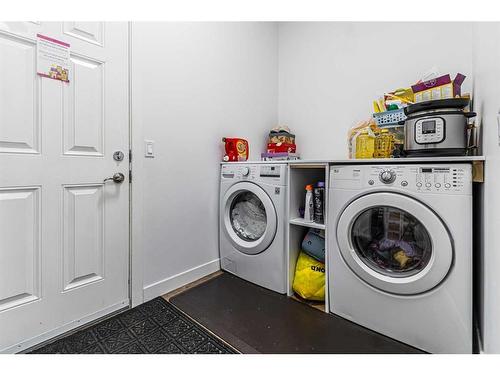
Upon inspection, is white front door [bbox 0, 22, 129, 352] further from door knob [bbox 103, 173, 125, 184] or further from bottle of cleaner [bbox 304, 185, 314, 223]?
bottle of cleaner [bbox 304, 185, 314, 223]

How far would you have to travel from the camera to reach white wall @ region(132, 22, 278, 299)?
57.9 inches

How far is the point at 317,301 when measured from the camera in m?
1.50

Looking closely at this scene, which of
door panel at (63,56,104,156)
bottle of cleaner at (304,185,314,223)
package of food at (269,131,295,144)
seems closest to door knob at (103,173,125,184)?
door panel at (63,56,104,156)

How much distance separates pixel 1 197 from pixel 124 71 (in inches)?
33.4

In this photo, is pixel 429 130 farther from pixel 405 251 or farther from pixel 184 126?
pixel 184 126

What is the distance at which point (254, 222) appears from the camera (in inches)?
73.2

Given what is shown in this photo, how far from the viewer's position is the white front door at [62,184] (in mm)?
1048

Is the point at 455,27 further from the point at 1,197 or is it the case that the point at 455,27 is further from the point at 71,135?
the point at 1,197

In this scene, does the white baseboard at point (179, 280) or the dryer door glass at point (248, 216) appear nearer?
the white baseboard at point (179, 280)

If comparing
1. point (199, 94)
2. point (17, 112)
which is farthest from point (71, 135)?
point (199, 94)

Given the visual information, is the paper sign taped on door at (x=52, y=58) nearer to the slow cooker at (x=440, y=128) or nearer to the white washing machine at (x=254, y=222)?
the white washing machine at (x=254, y=222)

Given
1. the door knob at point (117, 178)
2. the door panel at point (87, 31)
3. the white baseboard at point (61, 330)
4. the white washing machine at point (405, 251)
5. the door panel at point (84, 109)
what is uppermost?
the door panel at point (87, 31)

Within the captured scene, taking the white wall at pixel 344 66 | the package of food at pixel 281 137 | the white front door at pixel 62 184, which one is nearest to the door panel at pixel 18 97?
the white front door at pixel 62 184

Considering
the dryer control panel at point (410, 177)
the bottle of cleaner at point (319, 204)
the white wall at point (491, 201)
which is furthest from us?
the bottle of cleaner at point (319, 204)
